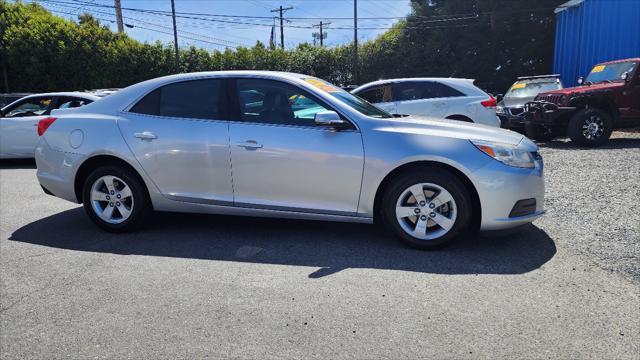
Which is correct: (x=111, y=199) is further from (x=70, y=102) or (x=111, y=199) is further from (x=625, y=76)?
(x=625, y=76)

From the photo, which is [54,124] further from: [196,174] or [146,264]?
[146,264]

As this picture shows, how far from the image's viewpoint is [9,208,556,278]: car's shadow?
4320 millimetres

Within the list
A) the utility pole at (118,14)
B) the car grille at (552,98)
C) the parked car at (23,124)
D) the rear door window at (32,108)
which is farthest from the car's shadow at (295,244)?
the utility pole at (118,14)

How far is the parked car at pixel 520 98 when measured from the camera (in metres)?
13.4

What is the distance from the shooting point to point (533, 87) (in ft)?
48.4

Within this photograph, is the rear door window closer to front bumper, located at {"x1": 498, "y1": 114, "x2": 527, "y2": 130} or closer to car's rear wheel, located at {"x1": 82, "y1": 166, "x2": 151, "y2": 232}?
car's rear wheel, located at {"x1": 82, "y1": 166, "x2": 151, "y2": 232}

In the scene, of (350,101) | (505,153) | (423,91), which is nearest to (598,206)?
(505,153)

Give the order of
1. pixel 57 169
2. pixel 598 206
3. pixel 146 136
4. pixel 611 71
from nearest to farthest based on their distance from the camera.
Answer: pixel 146 136, pixel 57 169, pixel 598 206, pixel 611 71

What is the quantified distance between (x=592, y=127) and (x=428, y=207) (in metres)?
8.29

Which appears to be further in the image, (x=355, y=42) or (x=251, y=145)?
(x=355, y=42)

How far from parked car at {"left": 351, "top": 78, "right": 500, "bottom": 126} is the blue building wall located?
765 cm

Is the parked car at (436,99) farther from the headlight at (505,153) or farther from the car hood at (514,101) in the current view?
the headlight at (505,153)

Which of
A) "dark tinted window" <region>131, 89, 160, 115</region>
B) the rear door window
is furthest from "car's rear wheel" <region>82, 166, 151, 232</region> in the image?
the rear door window

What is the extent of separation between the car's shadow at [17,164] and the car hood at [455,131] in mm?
8726
